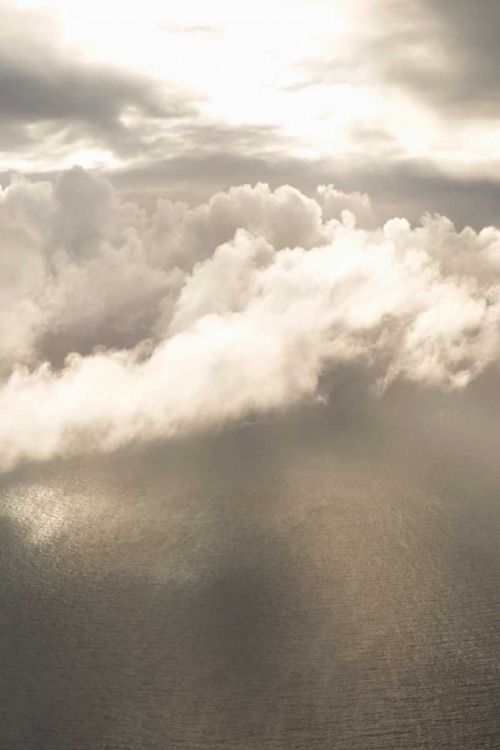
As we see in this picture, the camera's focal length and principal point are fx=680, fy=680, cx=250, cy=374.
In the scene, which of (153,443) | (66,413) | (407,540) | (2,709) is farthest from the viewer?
(66,413)

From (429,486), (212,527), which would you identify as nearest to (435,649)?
(212,527)

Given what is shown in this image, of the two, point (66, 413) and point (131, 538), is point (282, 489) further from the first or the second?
point (66, 413)

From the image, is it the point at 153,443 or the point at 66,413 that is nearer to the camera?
the point at 153,443

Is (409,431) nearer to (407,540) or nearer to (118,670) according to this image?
(407,540)

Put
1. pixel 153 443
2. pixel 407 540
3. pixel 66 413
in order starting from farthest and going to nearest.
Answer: pixel 66 413 → pixel 153 443 → pixel 407 540

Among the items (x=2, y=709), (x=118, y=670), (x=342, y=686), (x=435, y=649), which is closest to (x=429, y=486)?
(x=435, y=649)

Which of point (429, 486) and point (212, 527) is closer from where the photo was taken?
point (212, 527)
